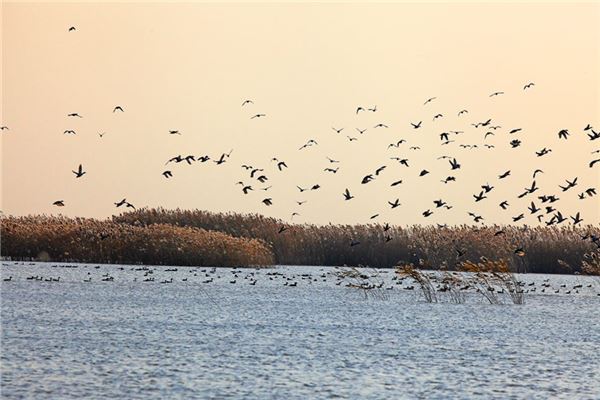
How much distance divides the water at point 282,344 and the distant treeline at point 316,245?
7.90m

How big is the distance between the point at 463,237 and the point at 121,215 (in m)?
17.2

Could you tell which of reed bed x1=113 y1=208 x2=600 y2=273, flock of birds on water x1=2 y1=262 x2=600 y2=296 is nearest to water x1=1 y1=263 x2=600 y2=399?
flock of birds on water x1=2 y1=262 x2=600 y2=296

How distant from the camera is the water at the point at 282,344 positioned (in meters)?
19.3

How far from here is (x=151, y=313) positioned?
32.2 metres

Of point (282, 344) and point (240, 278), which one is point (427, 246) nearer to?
point (240, 278)

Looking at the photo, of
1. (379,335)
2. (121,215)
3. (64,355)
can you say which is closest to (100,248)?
(121,215)

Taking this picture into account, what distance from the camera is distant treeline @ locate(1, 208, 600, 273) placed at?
5059 cm

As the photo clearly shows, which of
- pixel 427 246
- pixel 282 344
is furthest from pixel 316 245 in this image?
pixel 282 344

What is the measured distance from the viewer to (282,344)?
25234 millimetres

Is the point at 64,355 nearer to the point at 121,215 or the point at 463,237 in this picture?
the point at 463,237

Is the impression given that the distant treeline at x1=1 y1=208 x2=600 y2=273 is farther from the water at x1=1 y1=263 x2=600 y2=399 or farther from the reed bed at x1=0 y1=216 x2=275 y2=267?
the water at x1=1 y1=263 x2=600 y2=399

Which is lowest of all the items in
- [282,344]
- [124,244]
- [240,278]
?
[282,344]

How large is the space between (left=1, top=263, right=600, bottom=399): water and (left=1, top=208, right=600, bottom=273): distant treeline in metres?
7.90

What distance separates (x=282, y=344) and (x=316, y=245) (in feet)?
91.8
